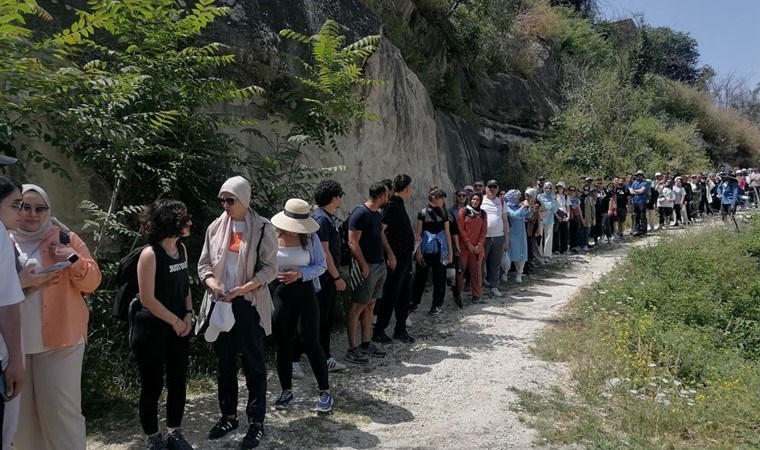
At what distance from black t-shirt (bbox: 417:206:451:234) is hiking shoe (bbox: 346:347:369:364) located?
231cm

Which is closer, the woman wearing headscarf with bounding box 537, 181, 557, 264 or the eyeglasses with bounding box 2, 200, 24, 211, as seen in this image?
the eyeglasses with bounding box 2, 200, 24, 211

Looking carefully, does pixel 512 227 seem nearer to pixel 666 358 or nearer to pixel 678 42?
pixel 666 358

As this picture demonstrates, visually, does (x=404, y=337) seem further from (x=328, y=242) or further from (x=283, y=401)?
(x=283, y=401)

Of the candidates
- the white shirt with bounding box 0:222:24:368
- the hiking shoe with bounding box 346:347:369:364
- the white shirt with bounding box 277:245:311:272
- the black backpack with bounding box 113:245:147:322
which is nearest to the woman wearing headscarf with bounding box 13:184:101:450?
the black backpack with bounding box 113:245:147:322

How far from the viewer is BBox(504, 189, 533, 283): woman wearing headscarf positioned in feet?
32.6

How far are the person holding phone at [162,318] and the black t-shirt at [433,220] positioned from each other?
4.31 m

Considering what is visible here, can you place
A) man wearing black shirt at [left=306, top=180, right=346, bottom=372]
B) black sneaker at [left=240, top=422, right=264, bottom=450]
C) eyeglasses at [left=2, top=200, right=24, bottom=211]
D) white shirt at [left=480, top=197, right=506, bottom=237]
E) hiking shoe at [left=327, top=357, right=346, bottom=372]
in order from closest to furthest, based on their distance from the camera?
eyeglasses at [left=2, top=200, right=24, bottom=211], black sneaker at [left=240, top=422, right=264, bottom=450], man wearing black shirt at [left=306, top=180, right=346, bottom=372], hiking shoe at [left=327, top=357, right=346, bottom=372], white shirt at [left=480, top=197, right=506, bottom=237]

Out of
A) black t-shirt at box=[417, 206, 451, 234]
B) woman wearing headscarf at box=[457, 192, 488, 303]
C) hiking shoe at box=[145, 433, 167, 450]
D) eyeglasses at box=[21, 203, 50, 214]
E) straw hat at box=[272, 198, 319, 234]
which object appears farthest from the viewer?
woman wearing headscarf at box=[457, 192, 488, 303]

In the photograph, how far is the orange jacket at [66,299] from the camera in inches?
128

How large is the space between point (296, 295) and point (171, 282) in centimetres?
114

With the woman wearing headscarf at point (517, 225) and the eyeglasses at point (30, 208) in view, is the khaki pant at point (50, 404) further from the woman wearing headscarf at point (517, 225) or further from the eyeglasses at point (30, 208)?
the woman wearing headscarf at point (517, 225)

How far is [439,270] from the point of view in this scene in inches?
308

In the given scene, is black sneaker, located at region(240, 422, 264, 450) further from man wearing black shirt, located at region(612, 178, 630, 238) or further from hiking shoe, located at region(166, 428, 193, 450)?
man wearing black shirt, located at region(612, 178, 630, 238)

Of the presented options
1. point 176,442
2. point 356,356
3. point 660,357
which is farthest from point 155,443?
point 660,357
